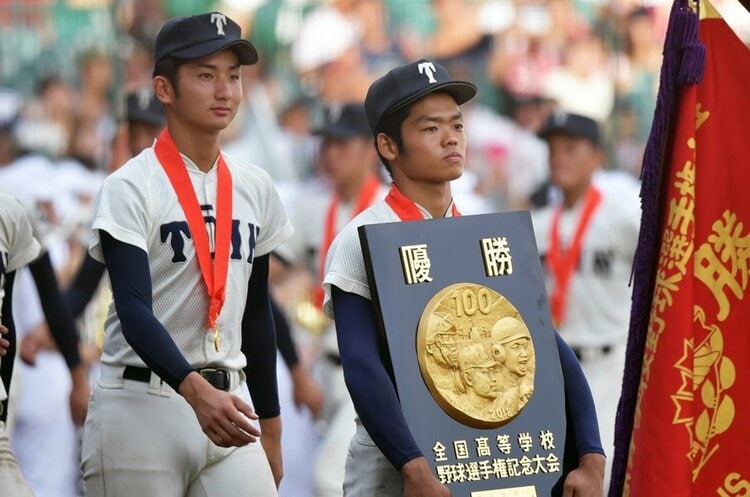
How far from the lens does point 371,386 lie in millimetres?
6121

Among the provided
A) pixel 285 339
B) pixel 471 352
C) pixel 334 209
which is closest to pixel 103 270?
pixel 285 339

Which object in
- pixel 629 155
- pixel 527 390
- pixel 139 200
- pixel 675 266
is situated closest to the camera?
pixel 675 266

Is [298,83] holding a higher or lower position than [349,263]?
higher

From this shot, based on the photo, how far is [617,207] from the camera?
516 inches

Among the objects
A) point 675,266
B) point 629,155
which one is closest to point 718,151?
point 675,266

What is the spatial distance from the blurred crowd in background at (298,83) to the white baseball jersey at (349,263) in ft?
20.2

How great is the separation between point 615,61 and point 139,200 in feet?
26.0

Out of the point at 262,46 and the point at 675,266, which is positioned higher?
the point at 262,46

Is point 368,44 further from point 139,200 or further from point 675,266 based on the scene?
point 675,266

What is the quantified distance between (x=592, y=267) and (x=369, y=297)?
6821 millimetres

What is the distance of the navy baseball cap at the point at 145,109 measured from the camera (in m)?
12.4

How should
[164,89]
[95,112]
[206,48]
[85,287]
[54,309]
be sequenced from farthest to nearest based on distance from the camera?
[95,112] < [85,287] < [54,309] < [164,89] < [206,48]

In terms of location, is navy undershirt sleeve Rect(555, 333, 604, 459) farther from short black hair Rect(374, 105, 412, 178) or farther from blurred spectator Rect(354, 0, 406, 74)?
blurred spectator Rect(354, 0, 406, 74)

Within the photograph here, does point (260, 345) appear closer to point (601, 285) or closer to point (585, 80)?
point (601, 285)
